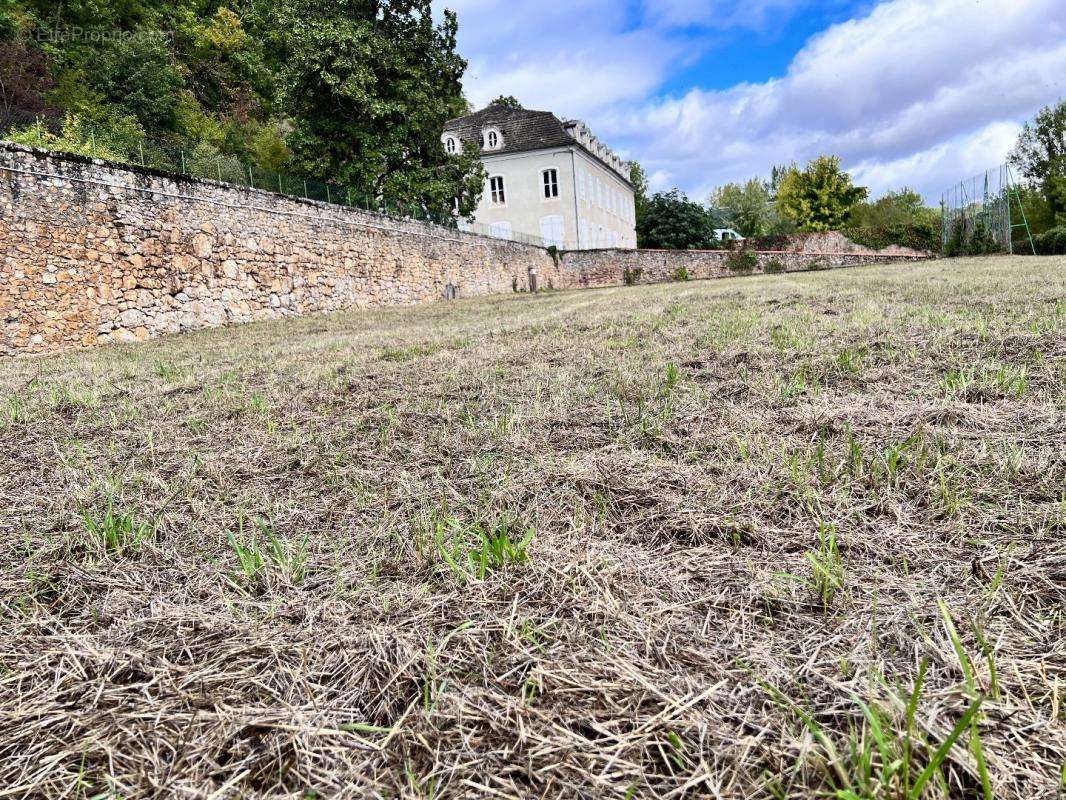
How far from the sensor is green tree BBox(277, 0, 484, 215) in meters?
15.8

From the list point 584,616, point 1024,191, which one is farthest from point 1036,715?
point 1024,191

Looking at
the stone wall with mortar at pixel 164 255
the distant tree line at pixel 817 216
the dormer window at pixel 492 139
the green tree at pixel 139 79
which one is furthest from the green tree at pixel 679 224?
the green tree at pixel 139 79

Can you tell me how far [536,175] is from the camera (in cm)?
2945

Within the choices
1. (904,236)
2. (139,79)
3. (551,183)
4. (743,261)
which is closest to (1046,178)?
(904,236)

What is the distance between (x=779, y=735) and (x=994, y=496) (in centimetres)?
108

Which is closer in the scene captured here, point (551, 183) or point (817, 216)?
point (551, 183)

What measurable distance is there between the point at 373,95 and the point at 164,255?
32.9 feet

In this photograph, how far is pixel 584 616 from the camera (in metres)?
1.12

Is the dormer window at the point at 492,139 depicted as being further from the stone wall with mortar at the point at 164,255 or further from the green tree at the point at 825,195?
the green tree at the point at 825,195

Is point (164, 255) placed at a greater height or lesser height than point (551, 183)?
lesser

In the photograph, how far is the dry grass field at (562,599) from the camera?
800mm

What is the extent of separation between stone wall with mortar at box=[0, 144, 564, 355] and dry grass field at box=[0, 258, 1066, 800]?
20.7 feet

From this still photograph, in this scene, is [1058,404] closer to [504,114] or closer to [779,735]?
[779,735]

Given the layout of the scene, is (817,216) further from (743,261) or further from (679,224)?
(743,261)
